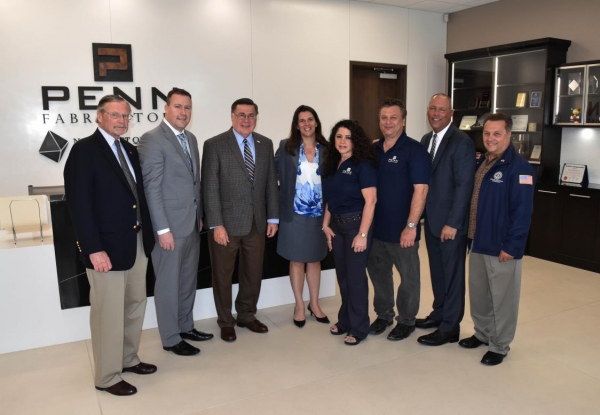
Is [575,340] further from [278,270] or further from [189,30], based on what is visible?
[189,30]

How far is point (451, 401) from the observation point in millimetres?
2740

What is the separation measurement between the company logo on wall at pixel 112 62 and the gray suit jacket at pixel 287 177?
2845 mm

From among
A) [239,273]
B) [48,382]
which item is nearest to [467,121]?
[239,273]

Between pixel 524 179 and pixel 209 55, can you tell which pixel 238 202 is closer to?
pixel 524 179

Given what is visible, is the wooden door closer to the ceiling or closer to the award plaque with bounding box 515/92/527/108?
the ceiling

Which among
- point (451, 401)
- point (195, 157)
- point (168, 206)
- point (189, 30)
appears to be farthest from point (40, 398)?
point (189, 30)

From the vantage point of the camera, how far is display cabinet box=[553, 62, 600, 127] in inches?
217

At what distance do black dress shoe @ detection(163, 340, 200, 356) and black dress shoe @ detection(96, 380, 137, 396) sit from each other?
19.5 inches

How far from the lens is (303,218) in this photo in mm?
3646

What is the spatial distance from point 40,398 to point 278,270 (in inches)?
80.3

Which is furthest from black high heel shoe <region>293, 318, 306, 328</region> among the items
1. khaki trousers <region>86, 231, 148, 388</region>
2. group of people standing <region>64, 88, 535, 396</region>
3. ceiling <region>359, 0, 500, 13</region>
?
ceiling <region>359, 0, 500, 13</region>

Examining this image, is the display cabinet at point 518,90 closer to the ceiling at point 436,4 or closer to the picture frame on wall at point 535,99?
the picture frame on wall at point 535,99

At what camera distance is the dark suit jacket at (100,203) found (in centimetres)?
258

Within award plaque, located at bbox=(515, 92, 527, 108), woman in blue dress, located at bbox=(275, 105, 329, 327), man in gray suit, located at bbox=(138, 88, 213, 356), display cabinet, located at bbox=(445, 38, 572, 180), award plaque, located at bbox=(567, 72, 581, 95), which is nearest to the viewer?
man in gray suit, located at bbox=(138, 88, 213, 356)
